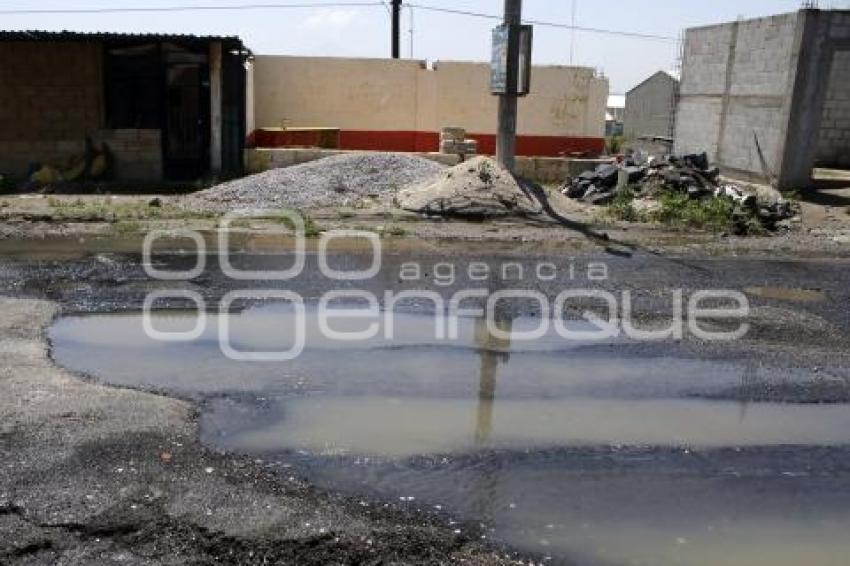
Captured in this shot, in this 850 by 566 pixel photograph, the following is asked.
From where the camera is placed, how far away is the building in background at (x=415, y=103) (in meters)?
22.8

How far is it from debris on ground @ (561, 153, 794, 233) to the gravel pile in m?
3.35

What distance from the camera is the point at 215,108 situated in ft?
57.8

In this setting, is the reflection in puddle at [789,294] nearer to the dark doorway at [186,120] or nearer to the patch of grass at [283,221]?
the patch of grass at [283,221]

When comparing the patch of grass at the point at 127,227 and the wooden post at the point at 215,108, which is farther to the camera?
the wooden post at the point at 215,108

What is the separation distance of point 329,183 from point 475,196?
3230mm

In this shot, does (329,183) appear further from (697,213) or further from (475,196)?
(697,213)

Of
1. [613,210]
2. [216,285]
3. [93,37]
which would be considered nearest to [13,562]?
[216,285]

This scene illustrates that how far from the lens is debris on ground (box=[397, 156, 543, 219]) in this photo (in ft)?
46.6

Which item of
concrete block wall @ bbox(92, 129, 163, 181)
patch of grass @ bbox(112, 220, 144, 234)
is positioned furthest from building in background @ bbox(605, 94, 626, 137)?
patch of grass @ bbox(112, 220, 144, 234)

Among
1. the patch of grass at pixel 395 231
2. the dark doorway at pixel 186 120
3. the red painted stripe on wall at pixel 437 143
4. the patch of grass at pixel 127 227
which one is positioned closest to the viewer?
the patch of grass at pixel 127 227

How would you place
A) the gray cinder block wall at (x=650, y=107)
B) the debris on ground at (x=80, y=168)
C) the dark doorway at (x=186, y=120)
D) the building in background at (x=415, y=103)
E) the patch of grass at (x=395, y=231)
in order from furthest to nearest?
the gray cinder block wall at (x=650, y=107) < the building in background at (x=415, y=103) < the dark doorway at (x=186, y=120) < the debris on ground at (x=80, y=168) < the patch of grass at (x=395, y=231)

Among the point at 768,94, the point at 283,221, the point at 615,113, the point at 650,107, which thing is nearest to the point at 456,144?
the point at 768,94

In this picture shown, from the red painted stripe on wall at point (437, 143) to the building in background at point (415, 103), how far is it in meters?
0.03

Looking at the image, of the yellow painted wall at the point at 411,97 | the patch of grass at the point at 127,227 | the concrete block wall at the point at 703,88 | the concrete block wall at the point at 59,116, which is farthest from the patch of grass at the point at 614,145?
the patch of grass at the point at 127,227
